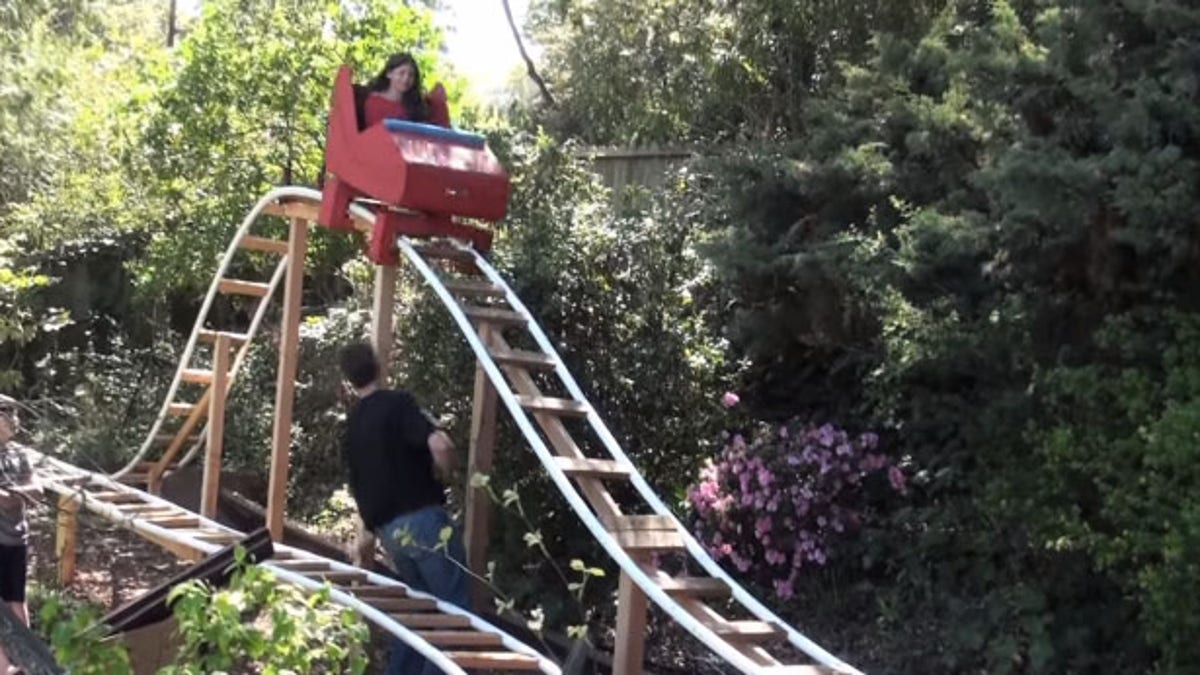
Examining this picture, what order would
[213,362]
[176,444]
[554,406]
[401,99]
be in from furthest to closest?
[176,444]
[213,362]
[401,99]
[554,406]

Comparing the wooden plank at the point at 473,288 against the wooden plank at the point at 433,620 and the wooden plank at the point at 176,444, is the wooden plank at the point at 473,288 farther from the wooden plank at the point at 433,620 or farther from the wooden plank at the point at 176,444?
the wooden plank at the point at 176,444

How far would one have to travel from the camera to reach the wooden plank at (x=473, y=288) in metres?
6.74

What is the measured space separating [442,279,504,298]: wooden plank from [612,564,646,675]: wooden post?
1.96 m

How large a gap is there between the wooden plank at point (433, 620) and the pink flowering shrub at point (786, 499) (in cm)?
Result: 160

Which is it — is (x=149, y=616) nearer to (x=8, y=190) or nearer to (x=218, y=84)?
(x=218, y=84)

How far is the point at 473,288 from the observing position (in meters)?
6.80

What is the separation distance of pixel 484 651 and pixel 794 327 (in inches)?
99.8

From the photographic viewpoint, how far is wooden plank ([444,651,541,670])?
17.6ft

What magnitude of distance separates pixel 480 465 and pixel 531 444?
2.96 feet

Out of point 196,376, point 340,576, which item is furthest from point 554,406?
point 196,376

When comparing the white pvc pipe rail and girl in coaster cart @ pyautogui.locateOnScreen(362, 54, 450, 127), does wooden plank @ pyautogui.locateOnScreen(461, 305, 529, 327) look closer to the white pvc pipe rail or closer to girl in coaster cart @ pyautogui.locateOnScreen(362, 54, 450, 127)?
the white pvc pipe rail

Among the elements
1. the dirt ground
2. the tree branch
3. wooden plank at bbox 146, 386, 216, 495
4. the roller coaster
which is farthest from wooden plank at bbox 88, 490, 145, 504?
the tree branch

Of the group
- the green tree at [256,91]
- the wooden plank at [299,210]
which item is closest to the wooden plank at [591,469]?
the wooden plank at [299,210]

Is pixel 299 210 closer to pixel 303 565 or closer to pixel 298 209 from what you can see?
pixel 298 209
